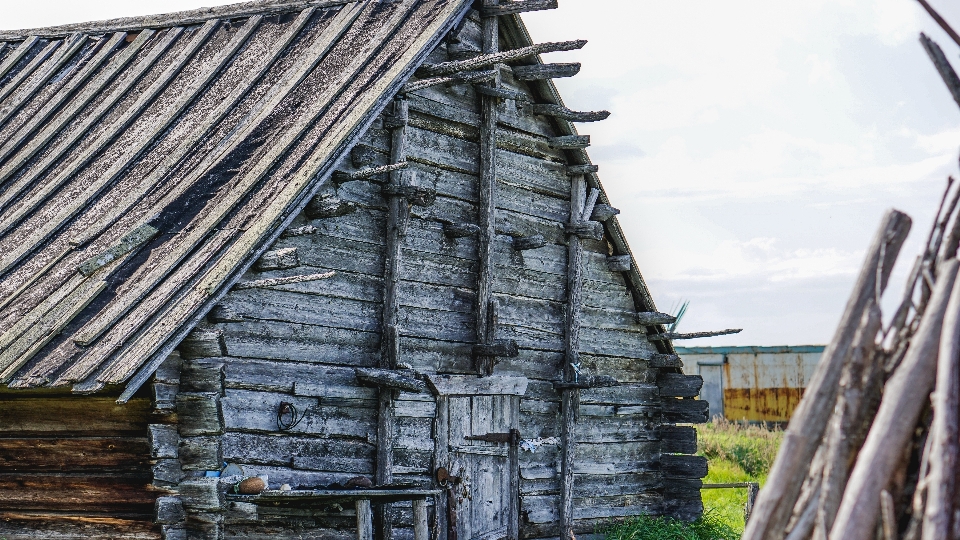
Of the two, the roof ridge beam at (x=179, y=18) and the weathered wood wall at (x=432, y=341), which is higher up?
the roof ridge beam at (x=179, y=18)

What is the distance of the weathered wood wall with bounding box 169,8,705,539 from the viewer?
8594mm

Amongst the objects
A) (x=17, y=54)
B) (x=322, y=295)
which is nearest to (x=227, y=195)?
(x=322, y=295)

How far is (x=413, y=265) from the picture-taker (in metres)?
9.83

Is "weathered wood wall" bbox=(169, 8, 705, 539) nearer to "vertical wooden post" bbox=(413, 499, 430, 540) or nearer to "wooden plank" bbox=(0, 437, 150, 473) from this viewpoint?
"vertical wooden post" bbox=(413, 499, 430, 540)

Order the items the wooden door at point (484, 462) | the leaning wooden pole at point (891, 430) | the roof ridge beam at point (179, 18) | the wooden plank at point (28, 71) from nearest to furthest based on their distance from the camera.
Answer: the leaning wooden pole at point (891, 430) < the wooden door at point (484, 462) < the roof ridge beam at point (179, 18) < the wooden plank at point (28, 71)

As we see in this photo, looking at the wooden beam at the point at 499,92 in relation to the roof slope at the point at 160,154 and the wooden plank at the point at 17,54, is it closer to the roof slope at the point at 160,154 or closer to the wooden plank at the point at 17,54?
the roof slope at the point at 160,154

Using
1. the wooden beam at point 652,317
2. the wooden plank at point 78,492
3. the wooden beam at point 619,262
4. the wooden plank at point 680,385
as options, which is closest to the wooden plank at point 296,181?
the wooden plank at point 78,492

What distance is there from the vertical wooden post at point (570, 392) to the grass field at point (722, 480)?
2.26ft

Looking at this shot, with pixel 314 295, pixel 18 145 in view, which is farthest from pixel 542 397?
pixel 18 145

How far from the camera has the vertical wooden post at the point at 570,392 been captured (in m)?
11.3

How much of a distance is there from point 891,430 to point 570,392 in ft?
26.0

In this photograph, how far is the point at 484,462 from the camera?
1052 centimetres

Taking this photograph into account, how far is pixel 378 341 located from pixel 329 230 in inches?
41.1

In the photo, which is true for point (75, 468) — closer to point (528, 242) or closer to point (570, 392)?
point (528, 242)
